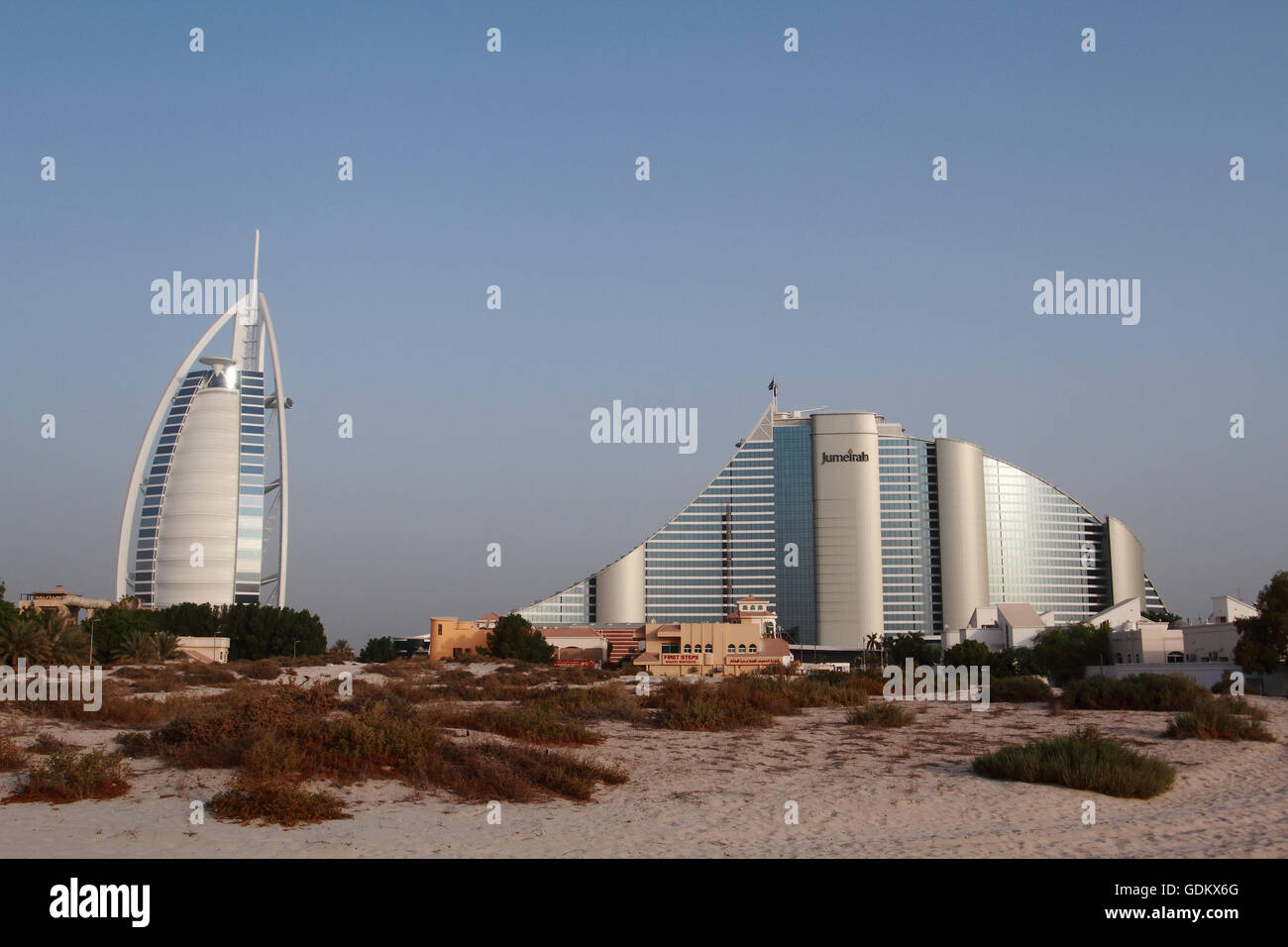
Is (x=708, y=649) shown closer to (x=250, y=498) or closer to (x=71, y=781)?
(x=250, y=498)

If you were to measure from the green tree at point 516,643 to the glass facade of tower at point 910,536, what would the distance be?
83620mm

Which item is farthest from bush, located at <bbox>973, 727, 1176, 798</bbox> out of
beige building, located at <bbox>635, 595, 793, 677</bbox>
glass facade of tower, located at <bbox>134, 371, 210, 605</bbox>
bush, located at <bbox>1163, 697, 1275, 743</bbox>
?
glass facade of tower, located at <bbox>134, 371, 210, 605</bbox>

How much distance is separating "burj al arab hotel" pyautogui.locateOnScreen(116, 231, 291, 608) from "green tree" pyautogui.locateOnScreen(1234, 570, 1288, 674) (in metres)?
93.2

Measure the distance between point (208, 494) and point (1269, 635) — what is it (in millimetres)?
102062

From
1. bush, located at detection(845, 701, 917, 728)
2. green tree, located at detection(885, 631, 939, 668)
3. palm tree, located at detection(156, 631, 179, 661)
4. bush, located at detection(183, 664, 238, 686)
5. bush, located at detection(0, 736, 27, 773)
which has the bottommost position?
green tree, located at detection(885, 631, 939, 668)

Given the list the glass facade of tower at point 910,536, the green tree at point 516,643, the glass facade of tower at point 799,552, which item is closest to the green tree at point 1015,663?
the green tree at point 516,643

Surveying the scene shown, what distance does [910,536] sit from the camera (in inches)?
6255

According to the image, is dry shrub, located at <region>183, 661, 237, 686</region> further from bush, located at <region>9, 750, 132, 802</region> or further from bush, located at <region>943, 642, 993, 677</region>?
bush, located at <region>943, 642, 993, 677</region>

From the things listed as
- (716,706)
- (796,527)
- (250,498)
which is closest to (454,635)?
(250,498)

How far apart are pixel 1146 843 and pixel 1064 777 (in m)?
3.19

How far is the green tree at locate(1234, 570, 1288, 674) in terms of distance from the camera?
146 ft

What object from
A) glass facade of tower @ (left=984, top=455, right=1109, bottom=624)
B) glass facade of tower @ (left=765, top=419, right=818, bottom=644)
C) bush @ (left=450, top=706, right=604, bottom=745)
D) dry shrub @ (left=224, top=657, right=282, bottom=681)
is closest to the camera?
bush @ (left=450, top=706, right=604, bottom=745)

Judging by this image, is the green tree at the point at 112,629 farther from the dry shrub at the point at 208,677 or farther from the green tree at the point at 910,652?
the green tree at the point at 910,652
